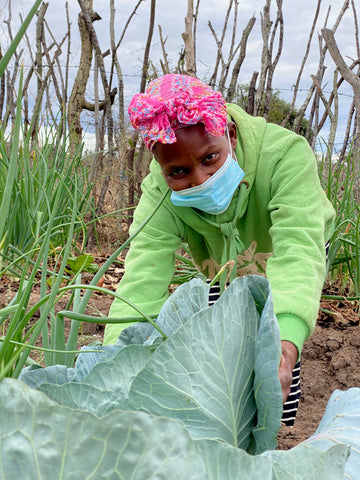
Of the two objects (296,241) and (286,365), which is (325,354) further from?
(286,365)

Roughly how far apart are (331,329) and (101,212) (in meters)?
2.32

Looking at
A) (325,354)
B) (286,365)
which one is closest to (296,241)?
(286,365)

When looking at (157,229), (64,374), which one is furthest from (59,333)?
(157,229)

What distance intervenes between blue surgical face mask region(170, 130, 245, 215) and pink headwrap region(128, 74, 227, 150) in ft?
0.37

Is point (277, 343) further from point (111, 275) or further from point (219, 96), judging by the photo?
point (111, 275)

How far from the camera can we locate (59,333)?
83 centimetres

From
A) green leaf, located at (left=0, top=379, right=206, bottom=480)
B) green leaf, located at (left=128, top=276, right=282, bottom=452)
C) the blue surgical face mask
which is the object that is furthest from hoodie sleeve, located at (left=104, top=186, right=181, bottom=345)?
green leaf, located at (left=0, top=379, right=206, bottom=480)

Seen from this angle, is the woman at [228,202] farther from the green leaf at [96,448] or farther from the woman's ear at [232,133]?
the green leaf at [96,448]

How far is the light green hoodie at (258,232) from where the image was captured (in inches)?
45.2

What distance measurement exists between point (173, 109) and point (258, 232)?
617 millimetres

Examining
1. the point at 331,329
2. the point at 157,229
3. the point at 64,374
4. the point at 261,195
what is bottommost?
the point at 331,329

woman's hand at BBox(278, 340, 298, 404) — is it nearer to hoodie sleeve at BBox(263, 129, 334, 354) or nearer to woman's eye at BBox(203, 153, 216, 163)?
hoodie sleeve at BBox(263, 129, 334, 354)

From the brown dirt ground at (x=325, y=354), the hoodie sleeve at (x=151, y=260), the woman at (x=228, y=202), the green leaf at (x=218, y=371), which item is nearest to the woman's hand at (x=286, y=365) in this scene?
the woman at (x=228, y=202)

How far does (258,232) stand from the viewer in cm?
170
